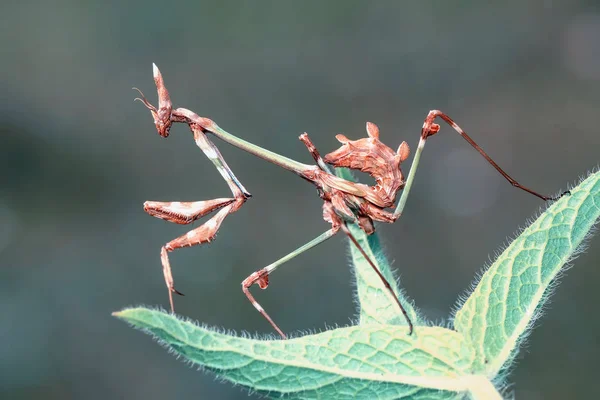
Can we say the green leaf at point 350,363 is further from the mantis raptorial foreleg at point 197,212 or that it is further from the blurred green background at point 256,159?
the blurred green background at point 256,159

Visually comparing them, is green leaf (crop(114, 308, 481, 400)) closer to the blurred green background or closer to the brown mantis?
the brown mantis

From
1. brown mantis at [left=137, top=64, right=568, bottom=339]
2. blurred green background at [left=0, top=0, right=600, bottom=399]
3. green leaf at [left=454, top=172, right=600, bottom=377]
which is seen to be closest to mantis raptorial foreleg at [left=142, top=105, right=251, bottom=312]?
brown mantis at [left=137, top=64, right=568, bottom=339]

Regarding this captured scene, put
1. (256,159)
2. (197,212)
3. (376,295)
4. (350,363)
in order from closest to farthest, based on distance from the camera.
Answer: (350,363)
(376,295)
(197,212)
(256,159)

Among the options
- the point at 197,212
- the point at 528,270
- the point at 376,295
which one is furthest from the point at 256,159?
the point at 528,270

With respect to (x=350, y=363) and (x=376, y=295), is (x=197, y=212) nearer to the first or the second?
(x=376, y=295)

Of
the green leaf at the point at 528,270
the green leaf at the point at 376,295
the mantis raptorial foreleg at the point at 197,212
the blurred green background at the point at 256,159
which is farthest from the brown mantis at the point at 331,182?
the blurred green background at the point at 256,159

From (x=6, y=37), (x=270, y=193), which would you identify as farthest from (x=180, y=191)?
(x=6, y=37)
